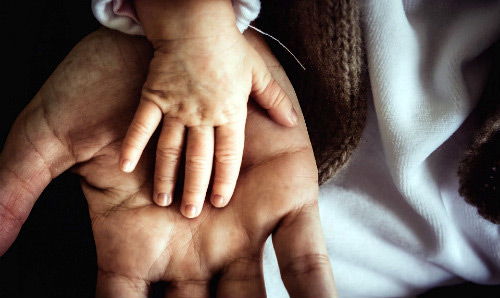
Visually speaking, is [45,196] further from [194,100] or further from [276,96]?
[276,96]

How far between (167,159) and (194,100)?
12 centimetres

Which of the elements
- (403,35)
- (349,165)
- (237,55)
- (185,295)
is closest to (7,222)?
(185,295)

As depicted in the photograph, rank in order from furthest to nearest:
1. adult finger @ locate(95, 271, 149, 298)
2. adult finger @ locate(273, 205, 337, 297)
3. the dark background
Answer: the dark background < adult finger @ locate(95, 271, 149, 298) < adult finger @ locate(273, 205, 337, 297)

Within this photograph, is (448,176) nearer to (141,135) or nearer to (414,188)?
(414,188)

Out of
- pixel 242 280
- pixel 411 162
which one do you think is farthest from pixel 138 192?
pixel 411 162

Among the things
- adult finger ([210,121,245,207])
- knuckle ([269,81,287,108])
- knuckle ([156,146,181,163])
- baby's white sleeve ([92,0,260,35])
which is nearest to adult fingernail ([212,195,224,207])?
adult finger ([210,121,245,207])

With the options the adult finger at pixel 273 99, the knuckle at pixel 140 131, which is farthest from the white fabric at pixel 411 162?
the knuckle at pixel 140 131

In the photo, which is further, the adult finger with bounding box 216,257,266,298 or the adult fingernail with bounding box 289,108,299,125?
the adult fingernail with bounding box 289,108,299,125

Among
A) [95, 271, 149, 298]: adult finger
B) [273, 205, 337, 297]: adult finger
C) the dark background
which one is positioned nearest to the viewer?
[273, 205, 337, 297]: adult finger

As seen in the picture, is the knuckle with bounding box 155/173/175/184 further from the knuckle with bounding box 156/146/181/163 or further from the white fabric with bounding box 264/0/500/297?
the white fabric with bounding box 264/0/500/297

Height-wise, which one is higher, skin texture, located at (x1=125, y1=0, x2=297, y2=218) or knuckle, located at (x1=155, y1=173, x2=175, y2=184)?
skin texture, located at (x1=125, y1=0, x2=297, y2=218)

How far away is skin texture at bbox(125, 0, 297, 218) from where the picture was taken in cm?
75

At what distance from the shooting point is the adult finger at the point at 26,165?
0.79 m

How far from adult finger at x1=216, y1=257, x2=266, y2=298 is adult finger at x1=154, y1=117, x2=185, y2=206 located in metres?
0.18
